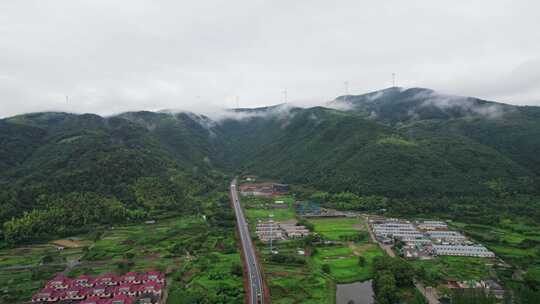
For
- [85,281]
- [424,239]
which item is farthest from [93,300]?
[424,239]

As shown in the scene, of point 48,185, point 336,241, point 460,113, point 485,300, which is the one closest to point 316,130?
point 460,113

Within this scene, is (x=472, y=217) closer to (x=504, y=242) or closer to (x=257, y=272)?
(x=504, y=242)

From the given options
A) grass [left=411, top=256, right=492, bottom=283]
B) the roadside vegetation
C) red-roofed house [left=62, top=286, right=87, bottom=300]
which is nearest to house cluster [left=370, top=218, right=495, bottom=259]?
grass [left=411, top=256, right=492, bottom=283]

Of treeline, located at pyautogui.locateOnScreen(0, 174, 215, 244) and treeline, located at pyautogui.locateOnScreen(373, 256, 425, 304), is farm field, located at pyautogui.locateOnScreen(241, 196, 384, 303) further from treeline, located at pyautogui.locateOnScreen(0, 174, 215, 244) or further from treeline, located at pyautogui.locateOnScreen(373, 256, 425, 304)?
treeline, located at pyautogui.locateOnScreen(0, 174, 215, 244)

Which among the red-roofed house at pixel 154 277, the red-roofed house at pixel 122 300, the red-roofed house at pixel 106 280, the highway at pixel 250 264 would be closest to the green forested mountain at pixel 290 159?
the highway at pixel 250 264

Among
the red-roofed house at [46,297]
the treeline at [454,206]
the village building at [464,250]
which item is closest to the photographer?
the red-roofed house at [46,297]

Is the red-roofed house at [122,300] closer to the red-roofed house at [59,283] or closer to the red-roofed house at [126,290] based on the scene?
the red-roofed house at [126,290]
